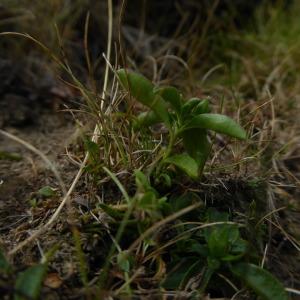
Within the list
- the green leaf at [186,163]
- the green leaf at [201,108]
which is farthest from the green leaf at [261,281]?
the green leaf at [201,108]

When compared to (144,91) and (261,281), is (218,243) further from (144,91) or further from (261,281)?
(144,91)

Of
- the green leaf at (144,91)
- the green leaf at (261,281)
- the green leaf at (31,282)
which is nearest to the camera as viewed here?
the green leaf at (31,282)

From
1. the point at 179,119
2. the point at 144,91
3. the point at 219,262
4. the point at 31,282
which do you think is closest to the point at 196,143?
the point at 179,119

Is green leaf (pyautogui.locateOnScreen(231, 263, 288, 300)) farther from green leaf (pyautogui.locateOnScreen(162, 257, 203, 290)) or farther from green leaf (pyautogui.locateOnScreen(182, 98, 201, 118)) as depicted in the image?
green leaf (pyautogui.locateOnScreen(182, 98, 201, 118))

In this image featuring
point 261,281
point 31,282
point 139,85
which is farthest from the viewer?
point 139,85

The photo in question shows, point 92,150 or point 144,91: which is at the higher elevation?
point 144,91

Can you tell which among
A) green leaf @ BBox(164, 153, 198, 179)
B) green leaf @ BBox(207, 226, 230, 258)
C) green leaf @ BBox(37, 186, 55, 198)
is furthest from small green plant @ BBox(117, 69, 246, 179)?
green leaf @ BBox(37, 186, 55, 198)

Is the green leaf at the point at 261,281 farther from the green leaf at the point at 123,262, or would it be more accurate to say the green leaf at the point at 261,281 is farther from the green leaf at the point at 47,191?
the green leaf at the point at 47,191
